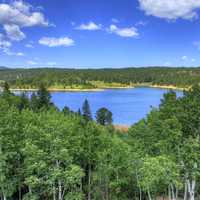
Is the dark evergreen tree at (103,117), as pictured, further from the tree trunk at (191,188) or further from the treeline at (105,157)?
the tree trunk at (191,188)

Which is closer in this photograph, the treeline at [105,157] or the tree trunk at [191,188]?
the treeline at [105,157]

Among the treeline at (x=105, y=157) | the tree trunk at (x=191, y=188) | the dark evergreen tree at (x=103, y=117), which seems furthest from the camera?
the dark evergreen tree at (x=103, y=117)

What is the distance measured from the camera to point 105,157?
2703 centimetres

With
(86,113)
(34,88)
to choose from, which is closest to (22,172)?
(86,113)

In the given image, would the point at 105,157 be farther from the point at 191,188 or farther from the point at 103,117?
the point at 103,117

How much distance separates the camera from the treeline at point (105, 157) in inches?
870

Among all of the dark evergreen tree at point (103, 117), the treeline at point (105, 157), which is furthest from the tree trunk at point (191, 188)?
the dark evergreen tree at point (103, 117)

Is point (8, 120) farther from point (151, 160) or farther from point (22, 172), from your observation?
point (151, 160)

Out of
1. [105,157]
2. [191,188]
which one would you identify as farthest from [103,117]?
[191,188]

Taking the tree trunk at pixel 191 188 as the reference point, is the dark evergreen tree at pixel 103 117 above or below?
below

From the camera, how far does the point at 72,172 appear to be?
71.5 feet

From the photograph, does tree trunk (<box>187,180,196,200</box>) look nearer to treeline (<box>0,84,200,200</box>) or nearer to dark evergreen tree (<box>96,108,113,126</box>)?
treeline (<box>0,84,200,200</box>)

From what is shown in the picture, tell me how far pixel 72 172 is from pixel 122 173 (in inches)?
290

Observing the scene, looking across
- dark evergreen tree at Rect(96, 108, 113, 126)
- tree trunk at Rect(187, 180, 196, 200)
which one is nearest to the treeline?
tree trunk at Rect(187, 180, 196, 200)
